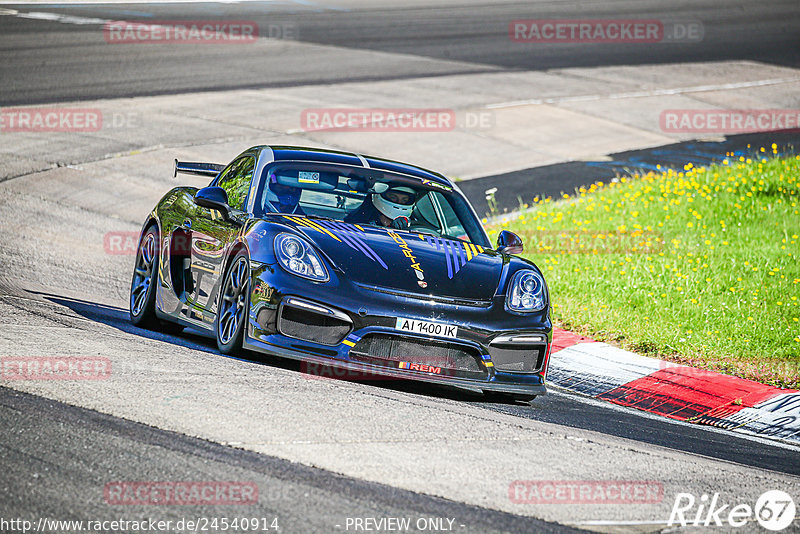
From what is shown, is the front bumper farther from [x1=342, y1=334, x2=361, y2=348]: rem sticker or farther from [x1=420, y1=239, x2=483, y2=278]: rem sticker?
[x1=420, y1=239, x2=483, y2=278]: rem sticker

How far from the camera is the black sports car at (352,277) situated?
660 cm

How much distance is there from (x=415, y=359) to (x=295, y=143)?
10.9 meters

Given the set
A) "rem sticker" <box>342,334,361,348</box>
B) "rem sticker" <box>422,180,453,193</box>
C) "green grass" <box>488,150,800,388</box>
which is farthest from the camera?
"green grass" <box>488,150,800,388</box>

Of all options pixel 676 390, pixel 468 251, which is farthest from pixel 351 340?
pixel 676 390

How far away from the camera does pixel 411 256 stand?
23.3ft

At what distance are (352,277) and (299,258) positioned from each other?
35 centimetres

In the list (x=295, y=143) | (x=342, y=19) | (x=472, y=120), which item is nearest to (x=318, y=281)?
(x=295, y=143)

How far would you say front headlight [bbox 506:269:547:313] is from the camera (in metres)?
7.07

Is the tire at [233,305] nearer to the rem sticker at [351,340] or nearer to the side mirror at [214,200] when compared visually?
the side mirror at [214,200]

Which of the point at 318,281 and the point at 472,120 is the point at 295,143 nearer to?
the point at 472,120

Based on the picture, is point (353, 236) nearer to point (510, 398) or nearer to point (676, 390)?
point (510, 398)

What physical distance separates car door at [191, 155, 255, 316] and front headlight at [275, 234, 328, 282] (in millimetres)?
582

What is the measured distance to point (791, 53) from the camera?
28.3 m

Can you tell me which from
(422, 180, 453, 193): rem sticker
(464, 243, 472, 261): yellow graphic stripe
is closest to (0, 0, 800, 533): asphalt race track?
(464, 243, 472, 261): yellow graphic stripe
